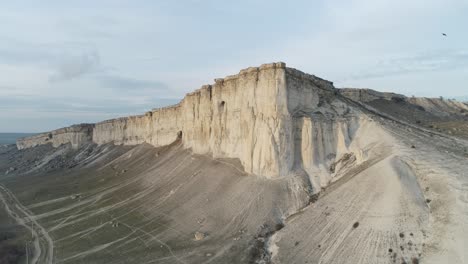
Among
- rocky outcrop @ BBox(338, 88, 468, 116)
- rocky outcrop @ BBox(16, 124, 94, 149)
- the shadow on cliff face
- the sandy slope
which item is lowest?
the shadow on cliff face

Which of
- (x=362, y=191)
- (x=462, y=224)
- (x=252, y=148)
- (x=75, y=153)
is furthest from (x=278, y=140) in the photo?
(x=75, y=153)

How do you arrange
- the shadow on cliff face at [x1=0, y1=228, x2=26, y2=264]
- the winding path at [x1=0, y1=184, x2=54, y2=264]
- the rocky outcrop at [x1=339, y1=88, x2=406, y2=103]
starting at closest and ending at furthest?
the shadow on cliff face at [x1=0, y1=228, x2=26, y2=264]
the winding path at [x1=0, y1=184, x2=54, y2=264]
the rocky outcrop at [x1=339, y1=88, x2=406, y2=103]

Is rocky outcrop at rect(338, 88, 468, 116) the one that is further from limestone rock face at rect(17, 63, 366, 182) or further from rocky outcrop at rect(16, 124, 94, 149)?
rocky outcrop at rect(16, 124, 94, 149)

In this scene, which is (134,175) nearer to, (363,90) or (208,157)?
(208,157)

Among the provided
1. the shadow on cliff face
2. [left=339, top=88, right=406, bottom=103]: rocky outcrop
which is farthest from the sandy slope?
[left=339, top=88, right=406, bottom=103]: rocky outcrop

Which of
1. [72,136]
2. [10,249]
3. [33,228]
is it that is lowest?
[10,249]

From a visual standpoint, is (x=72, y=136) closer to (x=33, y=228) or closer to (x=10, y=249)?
(x=33, y=228)

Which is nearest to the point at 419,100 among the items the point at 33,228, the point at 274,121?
the point at 274,121

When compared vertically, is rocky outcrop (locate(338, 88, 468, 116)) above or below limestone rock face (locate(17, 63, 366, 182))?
above
